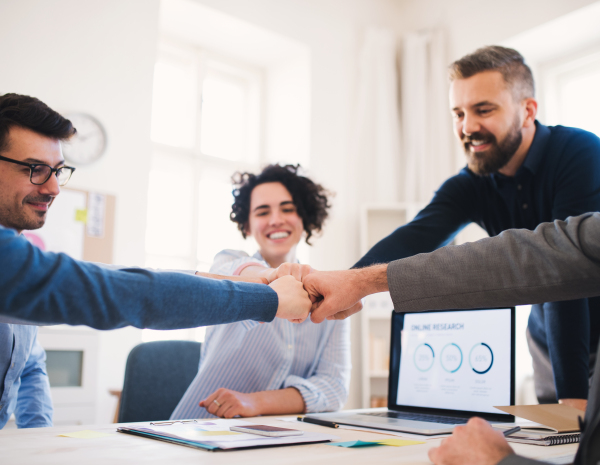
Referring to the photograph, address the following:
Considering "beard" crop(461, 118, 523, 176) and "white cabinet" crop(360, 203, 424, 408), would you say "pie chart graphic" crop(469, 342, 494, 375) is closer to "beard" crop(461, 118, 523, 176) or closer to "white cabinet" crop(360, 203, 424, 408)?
"beard" crop(461, 118, 523, 176)

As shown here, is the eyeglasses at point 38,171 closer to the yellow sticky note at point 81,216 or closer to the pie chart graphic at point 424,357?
the pie chart graphic at point 424,357

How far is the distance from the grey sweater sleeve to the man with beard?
0.59 metres

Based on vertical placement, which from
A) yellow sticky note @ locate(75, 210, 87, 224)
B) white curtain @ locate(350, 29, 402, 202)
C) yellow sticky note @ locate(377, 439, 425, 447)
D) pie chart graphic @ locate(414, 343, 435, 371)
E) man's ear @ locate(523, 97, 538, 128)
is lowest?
yellow sticky note @ locate(377, 439, 425, 447)

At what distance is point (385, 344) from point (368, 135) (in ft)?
5.51

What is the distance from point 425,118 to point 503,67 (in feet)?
8.47

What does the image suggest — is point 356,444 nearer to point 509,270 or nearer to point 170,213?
point 509,270

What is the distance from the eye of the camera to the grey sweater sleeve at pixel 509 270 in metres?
0.99

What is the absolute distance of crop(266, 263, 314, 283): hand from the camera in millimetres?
1589

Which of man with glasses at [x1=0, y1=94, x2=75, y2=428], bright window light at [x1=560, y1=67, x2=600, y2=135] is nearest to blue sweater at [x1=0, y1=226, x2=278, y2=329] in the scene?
man with glasses at [x1=0, y1=94, x2=75, y2=428]

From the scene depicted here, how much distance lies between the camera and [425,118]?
4453 millimetres

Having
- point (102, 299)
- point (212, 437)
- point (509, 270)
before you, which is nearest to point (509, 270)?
point (509, 270)

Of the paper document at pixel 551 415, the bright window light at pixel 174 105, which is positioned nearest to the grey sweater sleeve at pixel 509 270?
the paper document at pixel 551 415

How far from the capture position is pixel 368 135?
14.8 ft

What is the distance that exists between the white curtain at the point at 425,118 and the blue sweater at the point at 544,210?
232 cm
